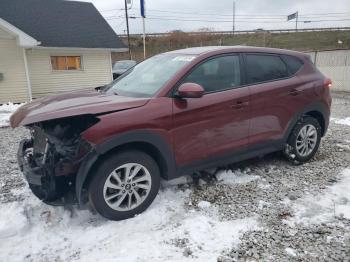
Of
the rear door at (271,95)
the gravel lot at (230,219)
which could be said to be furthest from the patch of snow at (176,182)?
the rear door at (271,95)

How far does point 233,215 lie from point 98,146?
1.63 meters

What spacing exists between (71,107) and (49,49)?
1342cm

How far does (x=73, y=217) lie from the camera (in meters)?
3.59

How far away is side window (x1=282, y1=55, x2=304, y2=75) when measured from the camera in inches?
191

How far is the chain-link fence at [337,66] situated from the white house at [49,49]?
385 inches

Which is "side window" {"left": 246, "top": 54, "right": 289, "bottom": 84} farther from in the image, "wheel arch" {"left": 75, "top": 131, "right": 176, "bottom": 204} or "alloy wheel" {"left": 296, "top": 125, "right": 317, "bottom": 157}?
"wheel arch" {"left": 75, "top": 131, "right": 176, "bottom": 204}

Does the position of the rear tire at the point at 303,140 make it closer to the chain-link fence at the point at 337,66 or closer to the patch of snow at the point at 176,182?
the patch of snow at the point at 176,182

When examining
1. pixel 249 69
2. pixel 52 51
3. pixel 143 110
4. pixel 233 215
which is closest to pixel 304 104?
pixel 249 69

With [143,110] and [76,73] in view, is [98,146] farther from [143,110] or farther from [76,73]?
[76,73]

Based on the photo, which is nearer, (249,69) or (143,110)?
(143,110)

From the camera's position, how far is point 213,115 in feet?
Answer: 12.8

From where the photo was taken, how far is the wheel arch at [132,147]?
3205 mm

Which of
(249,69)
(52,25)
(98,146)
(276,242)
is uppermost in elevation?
(52,25)

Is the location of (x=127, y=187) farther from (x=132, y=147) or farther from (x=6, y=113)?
(x=6, y=113)
